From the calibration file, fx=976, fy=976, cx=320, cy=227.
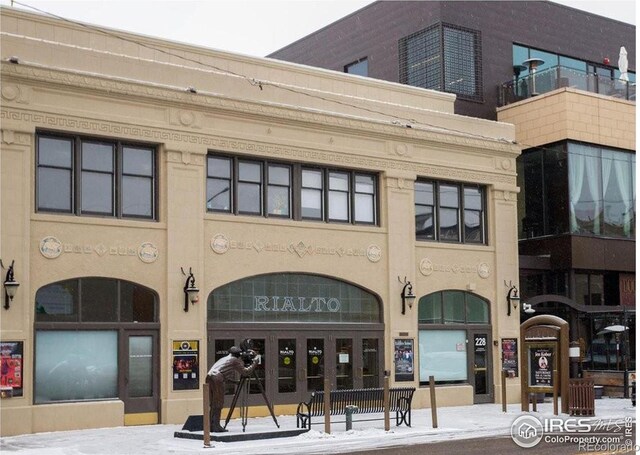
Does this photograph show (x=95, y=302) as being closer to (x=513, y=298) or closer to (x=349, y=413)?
(x=349, y=413)

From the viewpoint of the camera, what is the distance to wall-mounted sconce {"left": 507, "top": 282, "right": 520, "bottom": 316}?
3097 cm

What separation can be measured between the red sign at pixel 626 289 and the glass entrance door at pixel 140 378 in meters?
18.6

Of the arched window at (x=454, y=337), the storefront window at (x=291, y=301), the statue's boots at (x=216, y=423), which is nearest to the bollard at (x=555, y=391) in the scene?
the arched window at (x=454, y=337)

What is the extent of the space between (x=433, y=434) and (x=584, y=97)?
1690 cm

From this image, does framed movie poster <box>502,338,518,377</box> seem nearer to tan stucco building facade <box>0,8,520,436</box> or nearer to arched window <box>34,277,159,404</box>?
tan stucco building facade <box>0,8,520,436</box>

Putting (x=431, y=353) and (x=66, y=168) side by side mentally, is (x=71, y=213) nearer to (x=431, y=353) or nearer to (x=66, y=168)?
(x=66, y=168)

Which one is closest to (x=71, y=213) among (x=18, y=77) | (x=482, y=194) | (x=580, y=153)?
(x=18, y=77)

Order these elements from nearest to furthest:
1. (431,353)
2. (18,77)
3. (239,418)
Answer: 1. (18,77)
2. (239,418)
3. (431,353)

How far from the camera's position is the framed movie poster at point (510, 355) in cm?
3075

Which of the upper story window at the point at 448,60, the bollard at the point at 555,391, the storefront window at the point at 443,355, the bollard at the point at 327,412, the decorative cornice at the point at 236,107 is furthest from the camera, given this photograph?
the upper story window at the point at 448,60

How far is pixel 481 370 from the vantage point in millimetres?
30438

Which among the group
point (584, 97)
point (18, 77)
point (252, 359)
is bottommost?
point (252, 359)

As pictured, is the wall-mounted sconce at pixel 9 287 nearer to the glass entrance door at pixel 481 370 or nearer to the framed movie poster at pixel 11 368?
the framed movie poster at pixel 11 368

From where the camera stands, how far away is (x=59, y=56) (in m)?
23.5
